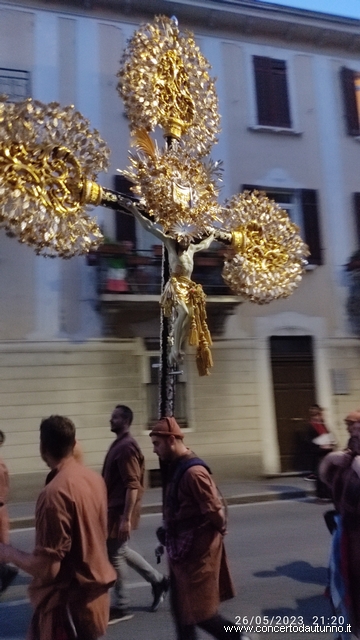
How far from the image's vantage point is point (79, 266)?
32.9ft

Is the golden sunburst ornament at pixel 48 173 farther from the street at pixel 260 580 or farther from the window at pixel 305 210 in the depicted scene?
the window at pixel 305 210

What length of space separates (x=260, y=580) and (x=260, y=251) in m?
2.85

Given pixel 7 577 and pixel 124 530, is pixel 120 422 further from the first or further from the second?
pixel 7 577

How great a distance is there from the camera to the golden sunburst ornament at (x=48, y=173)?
3111 millimetres

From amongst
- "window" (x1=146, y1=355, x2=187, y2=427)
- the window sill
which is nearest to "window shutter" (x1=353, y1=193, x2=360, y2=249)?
the window sill

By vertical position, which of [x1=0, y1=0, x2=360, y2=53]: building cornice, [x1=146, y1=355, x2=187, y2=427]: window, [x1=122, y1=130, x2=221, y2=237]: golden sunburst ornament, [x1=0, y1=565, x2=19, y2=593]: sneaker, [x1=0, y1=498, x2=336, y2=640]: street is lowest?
[x1=0, y1=498, x2=336, y2=640]: street

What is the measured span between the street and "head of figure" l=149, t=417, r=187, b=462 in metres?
1.52

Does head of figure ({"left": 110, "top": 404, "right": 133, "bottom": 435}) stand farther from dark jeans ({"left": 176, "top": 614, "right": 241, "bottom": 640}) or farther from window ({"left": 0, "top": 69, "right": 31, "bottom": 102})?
window ({"left": 0, "top": 69, "right": 31, "bottom": 102})

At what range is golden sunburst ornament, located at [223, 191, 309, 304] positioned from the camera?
4.57 metres

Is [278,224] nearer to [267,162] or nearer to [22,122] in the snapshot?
[22,122]

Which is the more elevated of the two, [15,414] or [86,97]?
[86,97]

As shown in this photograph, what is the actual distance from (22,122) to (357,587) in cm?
313

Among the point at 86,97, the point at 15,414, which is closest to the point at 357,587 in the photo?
the point at 15,414

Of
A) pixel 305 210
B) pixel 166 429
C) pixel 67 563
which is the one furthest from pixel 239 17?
pixel 67 563
